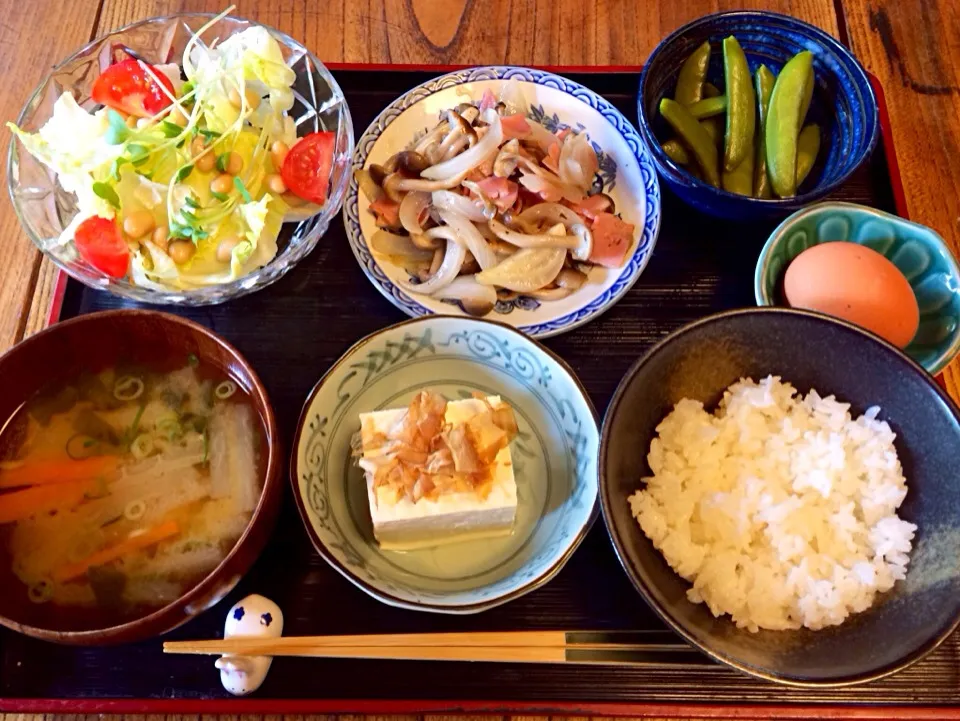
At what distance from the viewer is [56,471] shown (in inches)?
59.4

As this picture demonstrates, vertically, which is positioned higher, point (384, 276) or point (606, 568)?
point (384, 276)

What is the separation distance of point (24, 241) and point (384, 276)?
1.10 meters

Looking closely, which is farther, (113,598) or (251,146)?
(251,146)

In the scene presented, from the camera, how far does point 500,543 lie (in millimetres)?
1575

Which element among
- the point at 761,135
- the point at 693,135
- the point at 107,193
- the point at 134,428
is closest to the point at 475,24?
the point at 693,135

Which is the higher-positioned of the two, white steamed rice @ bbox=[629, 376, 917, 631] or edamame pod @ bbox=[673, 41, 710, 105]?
edamame pod @ bbox=[673, 41, 710, 105]

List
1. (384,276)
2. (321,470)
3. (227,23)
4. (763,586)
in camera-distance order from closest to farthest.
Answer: (763,586) < (321,470) < (384,276) < (227,23)

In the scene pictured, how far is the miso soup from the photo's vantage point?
1417 millimetres

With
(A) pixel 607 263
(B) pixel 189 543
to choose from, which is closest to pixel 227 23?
(A) pixel 607 263

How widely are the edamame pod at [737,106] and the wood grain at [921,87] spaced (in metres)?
0.58

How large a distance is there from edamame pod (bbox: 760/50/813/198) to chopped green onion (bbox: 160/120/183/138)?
5.19 feet

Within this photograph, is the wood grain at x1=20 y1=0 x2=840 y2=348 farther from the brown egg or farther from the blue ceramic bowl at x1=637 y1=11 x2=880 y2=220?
the brown egg

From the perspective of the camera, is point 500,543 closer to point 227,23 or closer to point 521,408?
point 521,408

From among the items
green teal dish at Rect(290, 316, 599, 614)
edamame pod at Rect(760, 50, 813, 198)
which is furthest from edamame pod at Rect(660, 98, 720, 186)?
green teal dish at Rect(290, 316, 599, 614)
